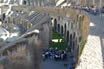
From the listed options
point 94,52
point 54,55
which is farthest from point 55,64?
point 94,52

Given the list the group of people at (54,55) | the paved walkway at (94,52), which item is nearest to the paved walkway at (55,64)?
the group of people at (54,55)

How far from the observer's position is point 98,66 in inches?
291

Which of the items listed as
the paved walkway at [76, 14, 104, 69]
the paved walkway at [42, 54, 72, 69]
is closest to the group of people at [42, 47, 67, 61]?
the paved walkway at [42, 54, 72, 69]

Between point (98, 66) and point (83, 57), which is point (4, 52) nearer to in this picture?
point (83, 57)

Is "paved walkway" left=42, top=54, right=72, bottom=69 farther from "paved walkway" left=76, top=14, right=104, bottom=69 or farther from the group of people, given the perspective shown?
"paved walkway" left=76, top=14, right=104, bottom=69

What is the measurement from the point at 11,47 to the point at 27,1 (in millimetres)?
31393

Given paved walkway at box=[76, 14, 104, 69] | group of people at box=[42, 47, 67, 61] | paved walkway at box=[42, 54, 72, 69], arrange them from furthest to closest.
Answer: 1. group of people at box=[42, 47, 67, 61]
2. paved walkway at box=[42, 54, 72, 69]
3. paved walkway at box=[76, 14, 104, 69]

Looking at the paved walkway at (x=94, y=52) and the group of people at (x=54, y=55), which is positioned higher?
the paved walkway at (x=94, y=52)

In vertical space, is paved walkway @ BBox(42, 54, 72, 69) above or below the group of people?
below

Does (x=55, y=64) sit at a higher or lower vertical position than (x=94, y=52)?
lower

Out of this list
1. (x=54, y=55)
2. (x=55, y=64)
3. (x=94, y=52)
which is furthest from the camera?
(x=54, y=55)

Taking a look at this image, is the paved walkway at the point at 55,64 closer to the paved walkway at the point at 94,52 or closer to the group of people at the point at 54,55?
the group of people at the point at 54,55

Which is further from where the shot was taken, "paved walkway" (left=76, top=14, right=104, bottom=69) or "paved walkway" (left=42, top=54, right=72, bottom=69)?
"paved walkway" (left=42, top=54, right=72, bottom=69)

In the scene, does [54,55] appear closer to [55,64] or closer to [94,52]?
[55,64]
